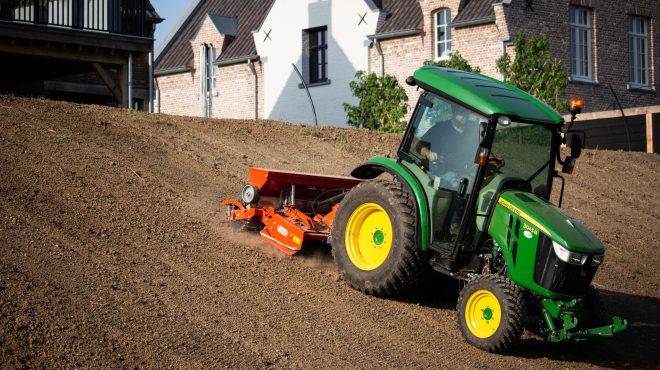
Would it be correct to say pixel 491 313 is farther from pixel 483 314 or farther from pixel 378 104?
pixel 378 104

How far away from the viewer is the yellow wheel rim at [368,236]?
971 centimetres

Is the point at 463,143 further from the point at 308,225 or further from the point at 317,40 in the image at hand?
the point at 317,40

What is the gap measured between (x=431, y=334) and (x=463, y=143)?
1792mm

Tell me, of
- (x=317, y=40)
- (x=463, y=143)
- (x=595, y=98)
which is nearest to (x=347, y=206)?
(x=463, y=143)

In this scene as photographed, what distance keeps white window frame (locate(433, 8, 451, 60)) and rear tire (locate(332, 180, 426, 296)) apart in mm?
19790

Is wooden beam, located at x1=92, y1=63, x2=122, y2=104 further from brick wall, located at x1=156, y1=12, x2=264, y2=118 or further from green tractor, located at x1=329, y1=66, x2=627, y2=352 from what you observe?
brick wall, located at x1=156, y1=12, x2=264, y2=118

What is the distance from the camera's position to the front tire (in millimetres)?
8406

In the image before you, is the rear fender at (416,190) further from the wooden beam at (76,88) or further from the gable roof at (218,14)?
the gable roof at (218,14)

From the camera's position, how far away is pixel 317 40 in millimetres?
33344

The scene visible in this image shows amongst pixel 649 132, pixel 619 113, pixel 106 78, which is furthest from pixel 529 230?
pixel 619 113

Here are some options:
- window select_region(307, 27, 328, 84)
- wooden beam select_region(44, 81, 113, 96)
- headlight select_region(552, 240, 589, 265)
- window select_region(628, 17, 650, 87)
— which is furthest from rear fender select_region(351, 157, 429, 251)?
wooden beam select_region(44, 81, 113, 96)

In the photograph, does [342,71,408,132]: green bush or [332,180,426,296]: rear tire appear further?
[342,71,408,132]: green bush

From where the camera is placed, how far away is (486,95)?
9031 millimetres

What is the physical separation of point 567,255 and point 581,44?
22.5 meters
